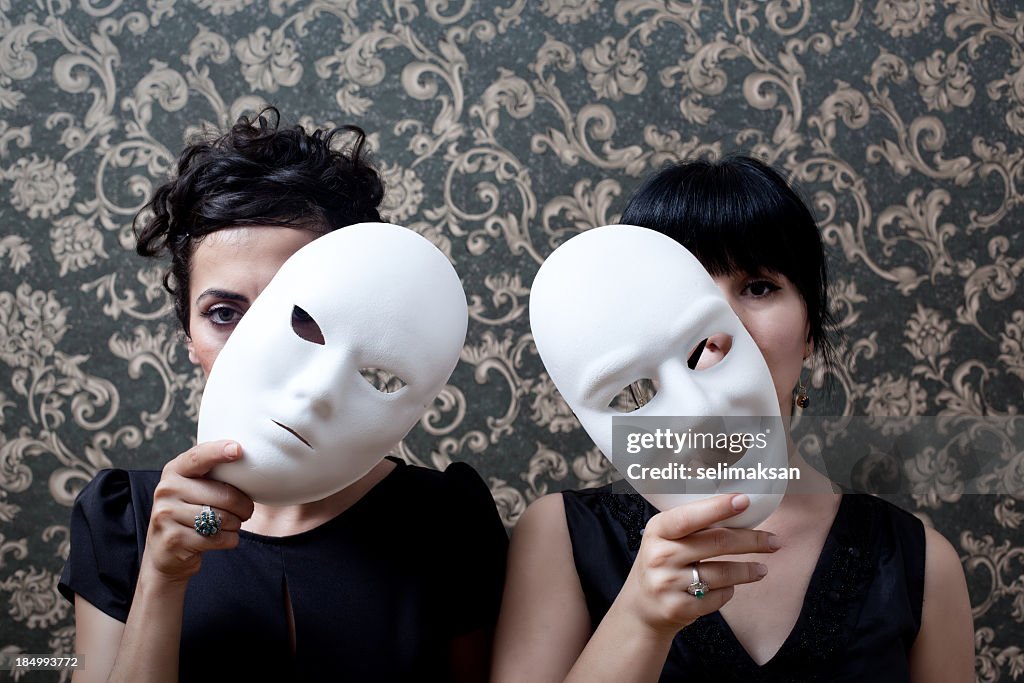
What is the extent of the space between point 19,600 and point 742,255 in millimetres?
1438

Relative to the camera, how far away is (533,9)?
5.40ft

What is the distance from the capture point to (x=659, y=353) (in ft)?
2.60

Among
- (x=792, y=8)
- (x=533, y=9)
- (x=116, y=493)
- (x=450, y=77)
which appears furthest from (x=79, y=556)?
(x=792, y=8)

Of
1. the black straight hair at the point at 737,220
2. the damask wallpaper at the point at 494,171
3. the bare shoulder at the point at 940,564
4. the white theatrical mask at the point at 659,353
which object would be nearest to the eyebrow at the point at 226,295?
the white theatrical mask at the point at 659,353

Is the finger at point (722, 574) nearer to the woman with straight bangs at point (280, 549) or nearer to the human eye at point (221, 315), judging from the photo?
the woman with straight bangs at point (280, 549)

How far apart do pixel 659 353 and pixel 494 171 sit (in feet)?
3.05

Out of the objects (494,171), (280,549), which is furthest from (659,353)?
(494,171)

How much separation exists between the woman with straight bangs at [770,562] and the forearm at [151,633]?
1.19ft

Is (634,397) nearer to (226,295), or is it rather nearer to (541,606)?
(541,606)

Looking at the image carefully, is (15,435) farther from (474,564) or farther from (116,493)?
(474,564)

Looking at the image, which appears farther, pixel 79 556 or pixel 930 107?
pixel 930 107

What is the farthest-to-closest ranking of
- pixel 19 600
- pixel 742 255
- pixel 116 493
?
pixel 19 600 < pixel 116 493 < pixel 742 255

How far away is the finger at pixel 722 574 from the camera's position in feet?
2.64

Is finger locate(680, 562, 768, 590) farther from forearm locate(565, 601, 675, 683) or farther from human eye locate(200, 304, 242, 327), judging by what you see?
human eye locate(200, 304, 242, 327)
